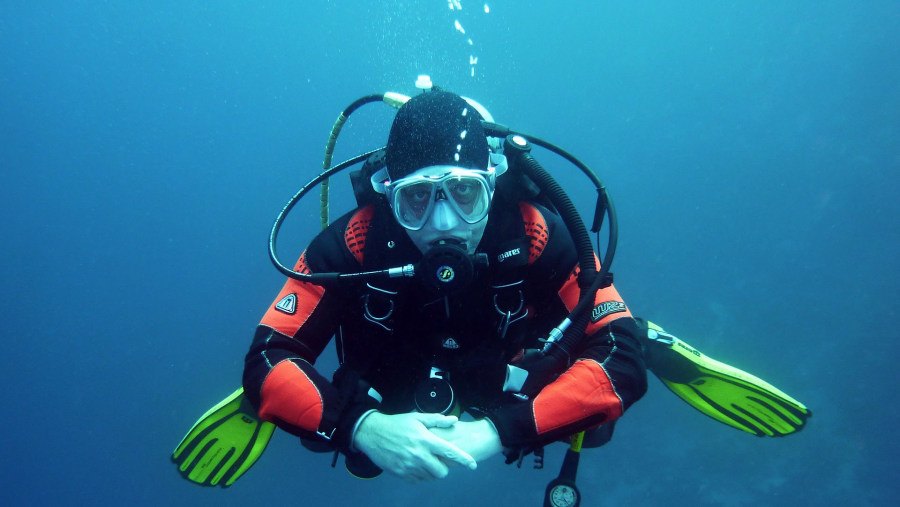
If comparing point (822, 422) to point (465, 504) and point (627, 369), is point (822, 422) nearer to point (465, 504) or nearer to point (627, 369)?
point (465, 504)

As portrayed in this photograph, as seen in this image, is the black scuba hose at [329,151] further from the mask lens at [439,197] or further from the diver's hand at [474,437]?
the diver's hand at [474,437]

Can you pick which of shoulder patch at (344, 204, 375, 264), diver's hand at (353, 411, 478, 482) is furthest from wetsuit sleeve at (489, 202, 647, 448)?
shoulder patch at (344, 204, 375, 264)

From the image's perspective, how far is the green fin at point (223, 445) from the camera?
3.61m

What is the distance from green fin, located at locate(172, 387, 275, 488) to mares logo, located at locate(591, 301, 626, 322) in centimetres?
272

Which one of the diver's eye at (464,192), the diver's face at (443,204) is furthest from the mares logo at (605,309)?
the diver's eye at (464,192)

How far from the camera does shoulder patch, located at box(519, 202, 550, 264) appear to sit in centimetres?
271

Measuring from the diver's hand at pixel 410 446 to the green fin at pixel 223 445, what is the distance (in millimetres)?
1788

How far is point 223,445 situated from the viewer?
3619 mm

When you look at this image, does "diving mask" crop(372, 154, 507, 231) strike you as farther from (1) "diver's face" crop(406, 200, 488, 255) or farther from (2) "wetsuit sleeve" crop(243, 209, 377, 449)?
(2) "wetsuit sleeve" crop(243, 209, 377, 449)

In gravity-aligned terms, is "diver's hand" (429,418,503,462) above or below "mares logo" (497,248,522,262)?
below

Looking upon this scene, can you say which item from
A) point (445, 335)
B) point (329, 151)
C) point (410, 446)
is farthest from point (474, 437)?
point (329, 151)

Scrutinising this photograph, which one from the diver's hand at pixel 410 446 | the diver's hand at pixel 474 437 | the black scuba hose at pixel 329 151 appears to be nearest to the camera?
the diver's hand at pixel 410 446

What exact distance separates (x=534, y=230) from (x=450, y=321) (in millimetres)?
753

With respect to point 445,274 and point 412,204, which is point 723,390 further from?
point 412,204
